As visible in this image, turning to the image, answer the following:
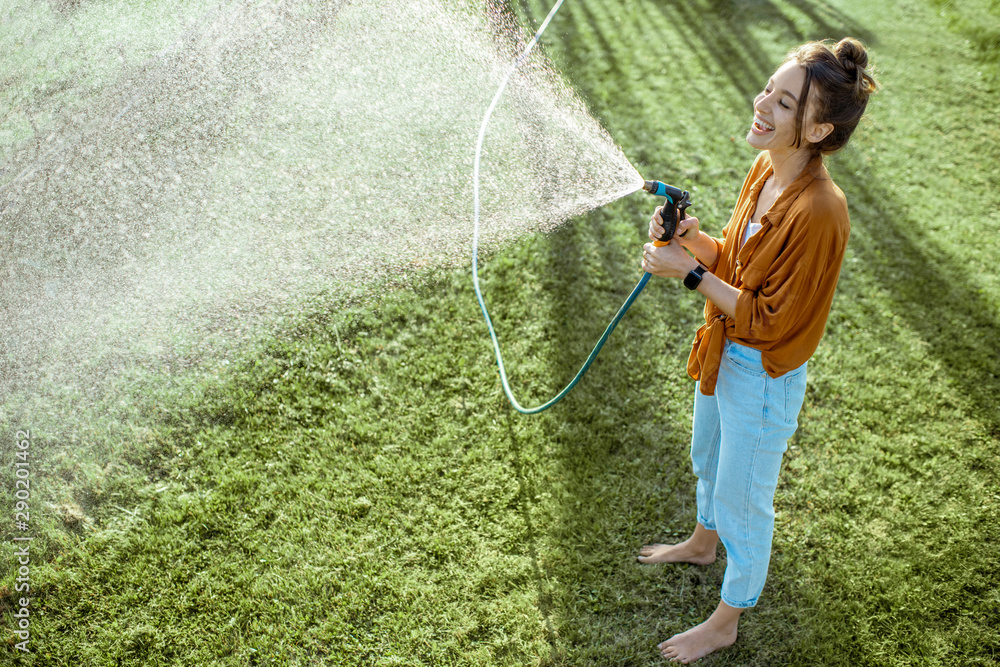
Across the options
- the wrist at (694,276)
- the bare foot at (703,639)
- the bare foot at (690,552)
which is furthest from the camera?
the bare foot at (690,552)

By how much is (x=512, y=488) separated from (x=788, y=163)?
1.83 meters

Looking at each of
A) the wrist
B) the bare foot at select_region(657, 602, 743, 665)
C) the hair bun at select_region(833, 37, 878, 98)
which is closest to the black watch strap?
the wrist

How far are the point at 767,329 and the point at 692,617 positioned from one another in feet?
4.54

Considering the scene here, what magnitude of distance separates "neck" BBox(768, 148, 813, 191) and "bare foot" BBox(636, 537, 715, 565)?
1555mm

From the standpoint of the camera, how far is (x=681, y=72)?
20.6 feet

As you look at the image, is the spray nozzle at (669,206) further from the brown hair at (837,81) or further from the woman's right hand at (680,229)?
the brown hair at (837,81)

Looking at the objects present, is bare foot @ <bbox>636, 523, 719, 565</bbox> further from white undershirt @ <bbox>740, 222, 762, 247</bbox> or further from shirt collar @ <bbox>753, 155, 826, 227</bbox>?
shirt collar @ <bbox>753, 155, 826, 227</bbox>

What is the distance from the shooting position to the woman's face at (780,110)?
1.85m

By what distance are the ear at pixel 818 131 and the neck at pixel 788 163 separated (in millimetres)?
61

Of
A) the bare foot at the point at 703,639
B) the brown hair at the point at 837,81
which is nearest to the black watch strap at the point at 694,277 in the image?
the brown hair at the point at 837,81

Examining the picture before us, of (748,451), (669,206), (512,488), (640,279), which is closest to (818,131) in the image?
(669,206)

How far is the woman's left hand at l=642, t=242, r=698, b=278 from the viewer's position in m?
2.10

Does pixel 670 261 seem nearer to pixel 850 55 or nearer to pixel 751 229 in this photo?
pixel 751 229

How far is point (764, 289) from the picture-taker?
1.92 meters
